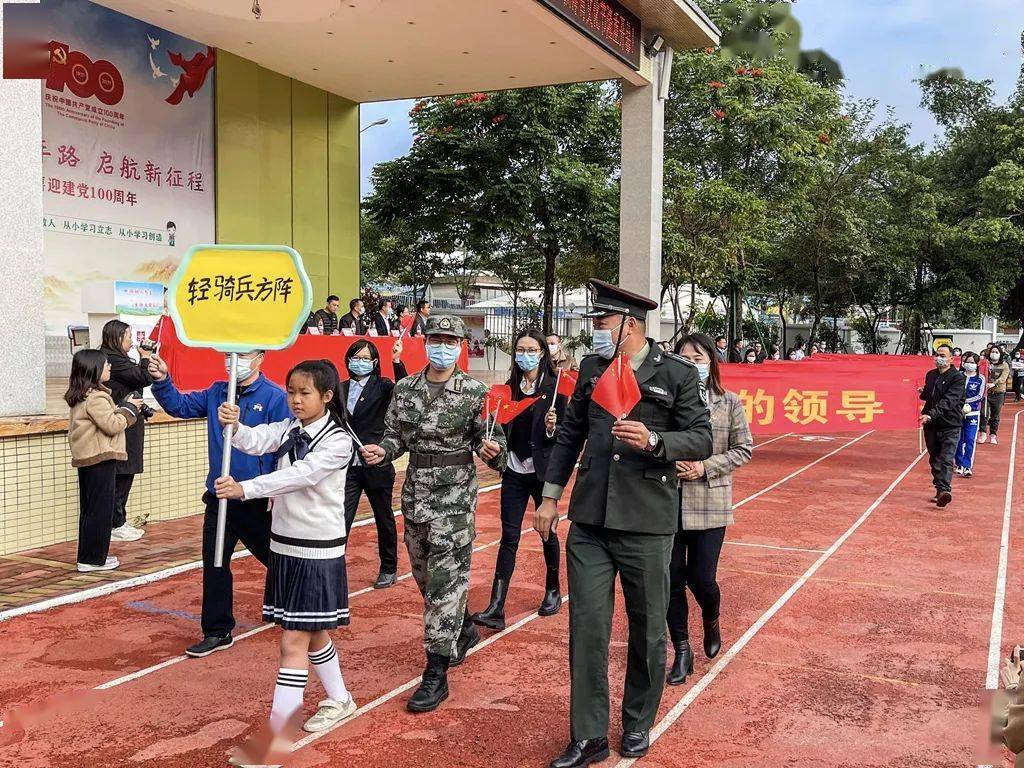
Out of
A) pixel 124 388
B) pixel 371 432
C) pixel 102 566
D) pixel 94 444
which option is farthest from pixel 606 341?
pixel 124 388

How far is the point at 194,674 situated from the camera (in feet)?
16.2

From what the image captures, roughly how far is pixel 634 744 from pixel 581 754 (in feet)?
0.94

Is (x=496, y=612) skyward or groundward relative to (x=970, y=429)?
groundward

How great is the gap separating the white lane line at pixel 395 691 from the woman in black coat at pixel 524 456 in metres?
0.08

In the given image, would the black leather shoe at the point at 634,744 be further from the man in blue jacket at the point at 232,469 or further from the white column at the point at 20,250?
the white column at the point at 20,250

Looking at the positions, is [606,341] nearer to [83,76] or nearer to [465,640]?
[465,640]

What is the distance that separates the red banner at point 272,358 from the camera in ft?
30.9

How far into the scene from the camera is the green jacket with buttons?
12.7 feet

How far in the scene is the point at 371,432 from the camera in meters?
6.54

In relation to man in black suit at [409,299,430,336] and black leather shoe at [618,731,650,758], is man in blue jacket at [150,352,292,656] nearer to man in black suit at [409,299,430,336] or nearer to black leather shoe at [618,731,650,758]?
black leather shoe at [618,731,650,758]

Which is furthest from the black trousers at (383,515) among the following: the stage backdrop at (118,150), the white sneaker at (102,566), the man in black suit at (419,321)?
the stage backdrop at (118,150)

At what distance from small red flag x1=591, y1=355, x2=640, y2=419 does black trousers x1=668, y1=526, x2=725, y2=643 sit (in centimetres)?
140

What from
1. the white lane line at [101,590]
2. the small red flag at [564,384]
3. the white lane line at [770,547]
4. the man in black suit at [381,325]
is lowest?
the white lane line at [770,547]

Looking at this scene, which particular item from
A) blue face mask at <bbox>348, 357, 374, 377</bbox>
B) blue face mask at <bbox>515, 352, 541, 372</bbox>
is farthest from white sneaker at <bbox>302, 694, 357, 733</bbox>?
blue face mask at <bbox>348, 357, 374, 377</bbox>
